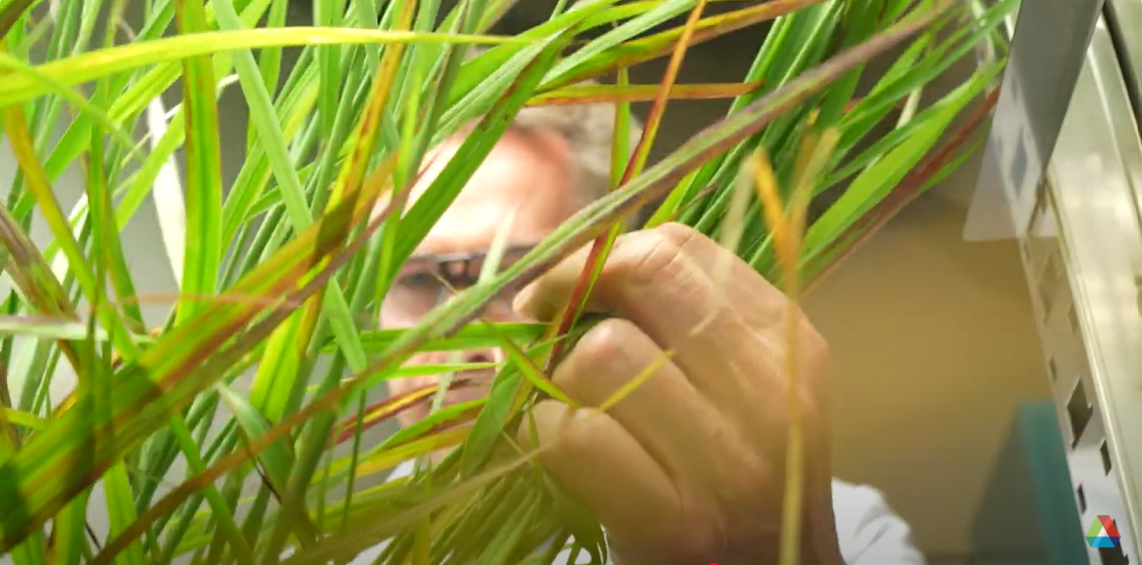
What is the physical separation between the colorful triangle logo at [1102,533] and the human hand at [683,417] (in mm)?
115

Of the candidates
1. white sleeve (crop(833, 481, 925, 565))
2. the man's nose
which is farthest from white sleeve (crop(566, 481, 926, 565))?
the man's nose

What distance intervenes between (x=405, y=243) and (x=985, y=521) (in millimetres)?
207

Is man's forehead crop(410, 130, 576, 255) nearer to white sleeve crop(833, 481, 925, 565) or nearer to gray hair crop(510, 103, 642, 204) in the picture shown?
gray hair crop(510, 103, 642, 204)

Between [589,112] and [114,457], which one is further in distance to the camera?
[589,112]

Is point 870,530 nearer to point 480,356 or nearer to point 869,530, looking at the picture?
point 869,530

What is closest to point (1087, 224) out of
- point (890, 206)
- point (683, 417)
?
point (890, 206)

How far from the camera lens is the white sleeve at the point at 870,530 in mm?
255

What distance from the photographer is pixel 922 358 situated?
0.29 metres

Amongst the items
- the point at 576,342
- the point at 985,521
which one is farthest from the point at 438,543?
the point at 985,521

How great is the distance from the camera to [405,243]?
21 cm

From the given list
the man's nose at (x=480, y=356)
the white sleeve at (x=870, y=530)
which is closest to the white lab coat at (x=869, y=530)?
the white sleeve at (x=870, y=530)

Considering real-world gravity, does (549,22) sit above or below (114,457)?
above

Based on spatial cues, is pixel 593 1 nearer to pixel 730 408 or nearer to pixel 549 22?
pixel 549 22

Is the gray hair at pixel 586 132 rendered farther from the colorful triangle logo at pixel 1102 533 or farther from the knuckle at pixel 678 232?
the colorful triangle logo at pixel 1102 533
